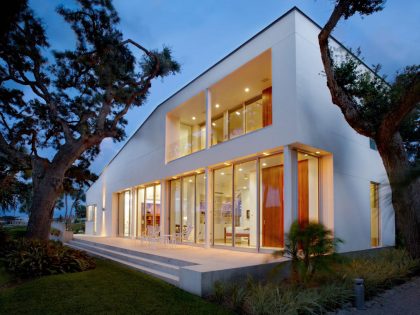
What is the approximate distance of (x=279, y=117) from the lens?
375 inches

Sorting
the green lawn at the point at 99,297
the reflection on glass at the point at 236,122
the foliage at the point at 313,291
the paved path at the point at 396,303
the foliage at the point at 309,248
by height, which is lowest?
the paved path at the point at 396,303

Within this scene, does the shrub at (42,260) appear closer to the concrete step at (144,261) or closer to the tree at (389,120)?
the concrete step at (144,261)

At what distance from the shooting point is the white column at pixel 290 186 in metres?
8.99

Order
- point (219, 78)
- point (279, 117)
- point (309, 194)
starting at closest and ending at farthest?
point (279, 117) → point (309, 194) → point (219, 78)

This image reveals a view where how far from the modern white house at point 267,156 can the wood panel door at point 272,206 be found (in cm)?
3

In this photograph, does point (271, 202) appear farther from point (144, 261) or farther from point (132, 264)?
point (132, 264)

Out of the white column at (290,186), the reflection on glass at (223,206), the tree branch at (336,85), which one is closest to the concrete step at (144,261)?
the reflection on glass at (223,206)

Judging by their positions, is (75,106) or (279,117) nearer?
(279,117)

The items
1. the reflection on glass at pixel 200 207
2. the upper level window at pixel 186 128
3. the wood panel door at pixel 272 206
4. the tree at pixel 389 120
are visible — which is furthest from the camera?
the upper level window at pixel 186 128

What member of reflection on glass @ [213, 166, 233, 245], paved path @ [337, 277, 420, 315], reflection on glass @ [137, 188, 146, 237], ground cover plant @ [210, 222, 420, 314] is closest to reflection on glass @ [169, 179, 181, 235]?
reflection on glass @ [213, 166, 233, 245]

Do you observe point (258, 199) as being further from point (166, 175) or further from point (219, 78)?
point (166, 175)

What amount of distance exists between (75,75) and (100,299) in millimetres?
9379

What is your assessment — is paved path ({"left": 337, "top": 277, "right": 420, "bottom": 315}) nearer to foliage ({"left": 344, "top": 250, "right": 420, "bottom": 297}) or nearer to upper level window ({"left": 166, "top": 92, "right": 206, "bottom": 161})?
foliage ({"left": 344, "top": 250, "right": 420, "bottom": 297})

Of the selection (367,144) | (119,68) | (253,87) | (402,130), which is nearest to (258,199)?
(253,87)
